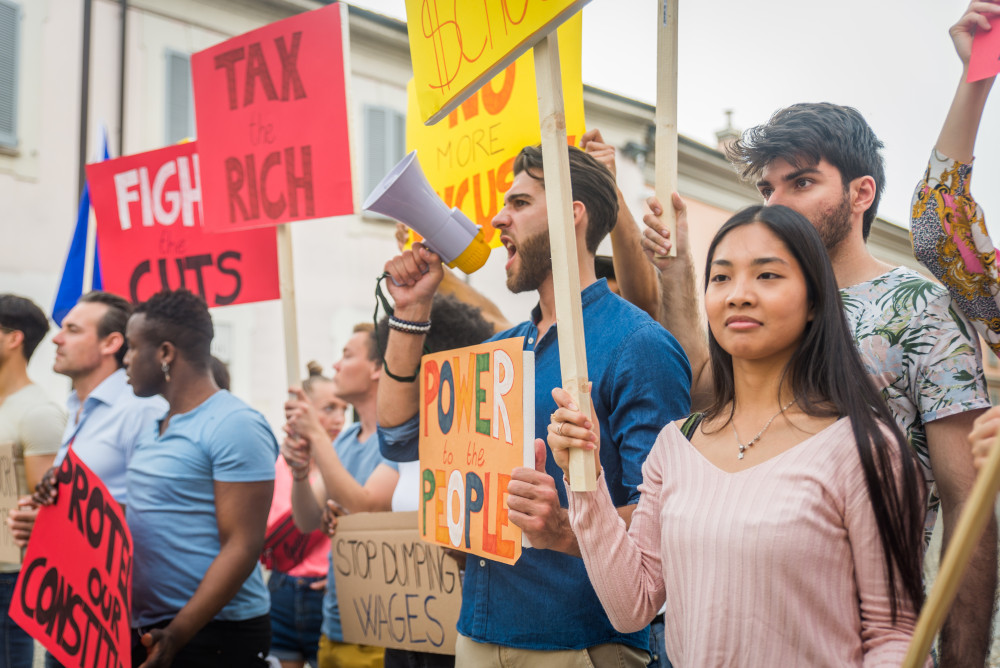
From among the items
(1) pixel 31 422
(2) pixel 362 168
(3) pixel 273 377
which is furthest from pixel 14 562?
(2) pixel 362 168

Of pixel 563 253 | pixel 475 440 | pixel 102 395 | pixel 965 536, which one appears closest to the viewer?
pixel 965 536

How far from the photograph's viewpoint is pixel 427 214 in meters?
2.27

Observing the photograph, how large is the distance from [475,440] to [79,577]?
4.96ft

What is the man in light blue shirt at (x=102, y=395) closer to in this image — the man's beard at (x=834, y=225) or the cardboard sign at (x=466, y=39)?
the cardboard sign at (x=466, y=39)

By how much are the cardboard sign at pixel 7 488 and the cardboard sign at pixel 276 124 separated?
A: 4.15 feet

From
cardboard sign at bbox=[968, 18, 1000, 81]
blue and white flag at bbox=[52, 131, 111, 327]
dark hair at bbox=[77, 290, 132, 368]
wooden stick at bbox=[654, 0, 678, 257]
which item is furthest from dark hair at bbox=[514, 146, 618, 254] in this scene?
blue and white flag at bbox=[52, 131, 111, 327]

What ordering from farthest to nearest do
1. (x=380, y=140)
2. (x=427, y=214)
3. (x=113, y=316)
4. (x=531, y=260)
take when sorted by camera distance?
1. (x=380, y=140)
2. (x=113, y=316)
3. (x=427, y=214)
4. (x=531, y=260)

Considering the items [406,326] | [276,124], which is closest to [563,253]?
[406,326]

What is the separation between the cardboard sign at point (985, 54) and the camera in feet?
4.93

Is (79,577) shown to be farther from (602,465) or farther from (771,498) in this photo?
(771,498)

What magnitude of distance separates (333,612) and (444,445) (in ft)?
4.44

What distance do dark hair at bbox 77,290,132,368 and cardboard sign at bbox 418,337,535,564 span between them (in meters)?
1.89

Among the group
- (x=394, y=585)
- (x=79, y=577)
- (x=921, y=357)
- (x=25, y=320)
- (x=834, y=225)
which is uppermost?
(x=25, y=320)

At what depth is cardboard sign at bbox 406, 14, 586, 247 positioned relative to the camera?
2750 mm
